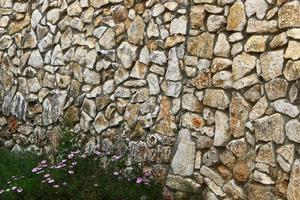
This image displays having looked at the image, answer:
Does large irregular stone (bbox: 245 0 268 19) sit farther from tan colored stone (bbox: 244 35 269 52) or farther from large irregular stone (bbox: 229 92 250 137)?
large irregular stone (bbox: 229 92 250 137)

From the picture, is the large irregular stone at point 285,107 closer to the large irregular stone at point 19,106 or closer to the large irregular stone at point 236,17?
the large irregular stone at point 236,17

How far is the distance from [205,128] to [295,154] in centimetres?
90

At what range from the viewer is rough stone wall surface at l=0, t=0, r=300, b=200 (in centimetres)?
450

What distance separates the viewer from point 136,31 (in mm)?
5699

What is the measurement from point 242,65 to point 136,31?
1300mm

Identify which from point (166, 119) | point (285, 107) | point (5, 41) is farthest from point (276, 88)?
point (5, 41)

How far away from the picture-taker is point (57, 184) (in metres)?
5.52

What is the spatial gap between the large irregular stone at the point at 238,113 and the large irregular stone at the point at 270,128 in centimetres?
13

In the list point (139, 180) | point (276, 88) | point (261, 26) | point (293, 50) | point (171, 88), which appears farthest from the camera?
point (139, 180)

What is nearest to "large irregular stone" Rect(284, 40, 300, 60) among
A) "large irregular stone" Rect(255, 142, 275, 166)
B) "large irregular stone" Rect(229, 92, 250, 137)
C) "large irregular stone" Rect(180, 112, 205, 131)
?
"large irregular stone" Rect(229, 92, 250, 137)

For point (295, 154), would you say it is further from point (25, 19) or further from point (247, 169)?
point (25, 19)

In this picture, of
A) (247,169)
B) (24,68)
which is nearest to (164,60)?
(247,169)

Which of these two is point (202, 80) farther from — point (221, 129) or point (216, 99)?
point (221, 129)

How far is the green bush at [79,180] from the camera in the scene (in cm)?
538
